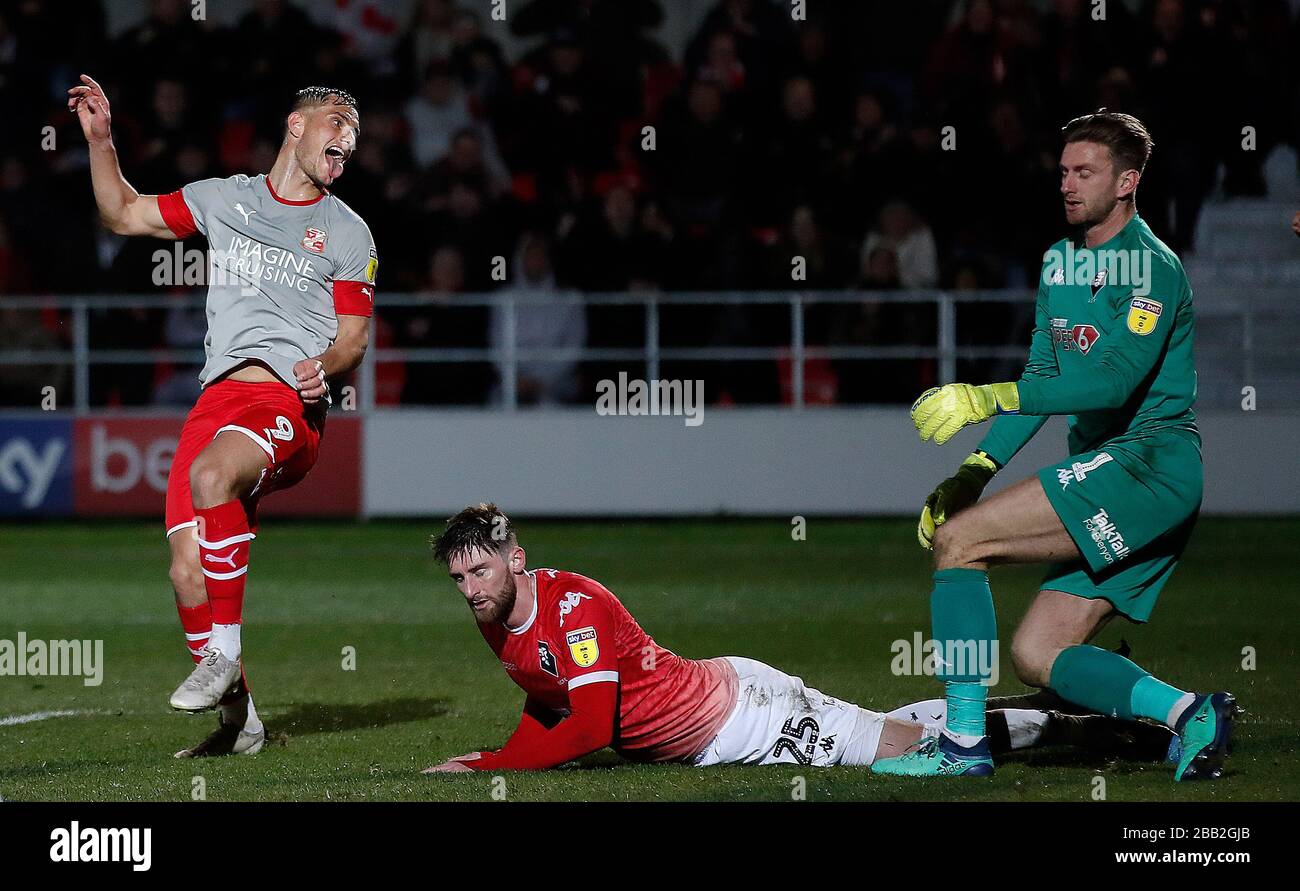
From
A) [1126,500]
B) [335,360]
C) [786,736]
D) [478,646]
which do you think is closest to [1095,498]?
[1126,500]

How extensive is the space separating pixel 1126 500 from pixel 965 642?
62cm

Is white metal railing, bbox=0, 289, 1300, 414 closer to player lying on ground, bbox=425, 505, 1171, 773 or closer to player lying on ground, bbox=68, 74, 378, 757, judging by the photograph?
player lying on ground, bbox=68, 74, 378, 757

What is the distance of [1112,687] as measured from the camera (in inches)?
199

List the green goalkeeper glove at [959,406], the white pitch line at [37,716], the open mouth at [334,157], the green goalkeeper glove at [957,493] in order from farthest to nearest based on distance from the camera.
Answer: the white pitch line at [37,716] < the open mouth at [334,157] < the green goalkeeper glove at [957,493] < the green goalkeeper glove at [959,406]

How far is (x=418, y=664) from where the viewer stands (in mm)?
7832

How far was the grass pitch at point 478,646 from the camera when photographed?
16.8ft

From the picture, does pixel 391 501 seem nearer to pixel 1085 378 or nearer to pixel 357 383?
pixel 357 383

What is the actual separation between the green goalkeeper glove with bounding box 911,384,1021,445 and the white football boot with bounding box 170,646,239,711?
2274 millimetres

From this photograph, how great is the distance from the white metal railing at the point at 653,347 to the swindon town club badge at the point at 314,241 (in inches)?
281

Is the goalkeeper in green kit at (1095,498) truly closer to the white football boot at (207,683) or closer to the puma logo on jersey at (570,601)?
the puma logo on jersey at (570,601)

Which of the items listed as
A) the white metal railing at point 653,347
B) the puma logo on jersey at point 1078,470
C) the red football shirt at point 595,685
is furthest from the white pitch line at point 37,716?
the white metal railing at point 653,347

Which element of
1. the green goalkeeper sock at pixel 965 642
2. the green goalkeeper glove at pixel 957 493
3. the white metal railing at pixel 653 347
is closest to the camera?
the green goalkeeper sock at pixel 965 642

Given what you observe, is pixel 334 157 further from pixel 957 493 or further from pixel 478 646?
pixel 478 646

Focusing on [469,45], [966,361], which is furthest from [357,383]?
[966,361]
